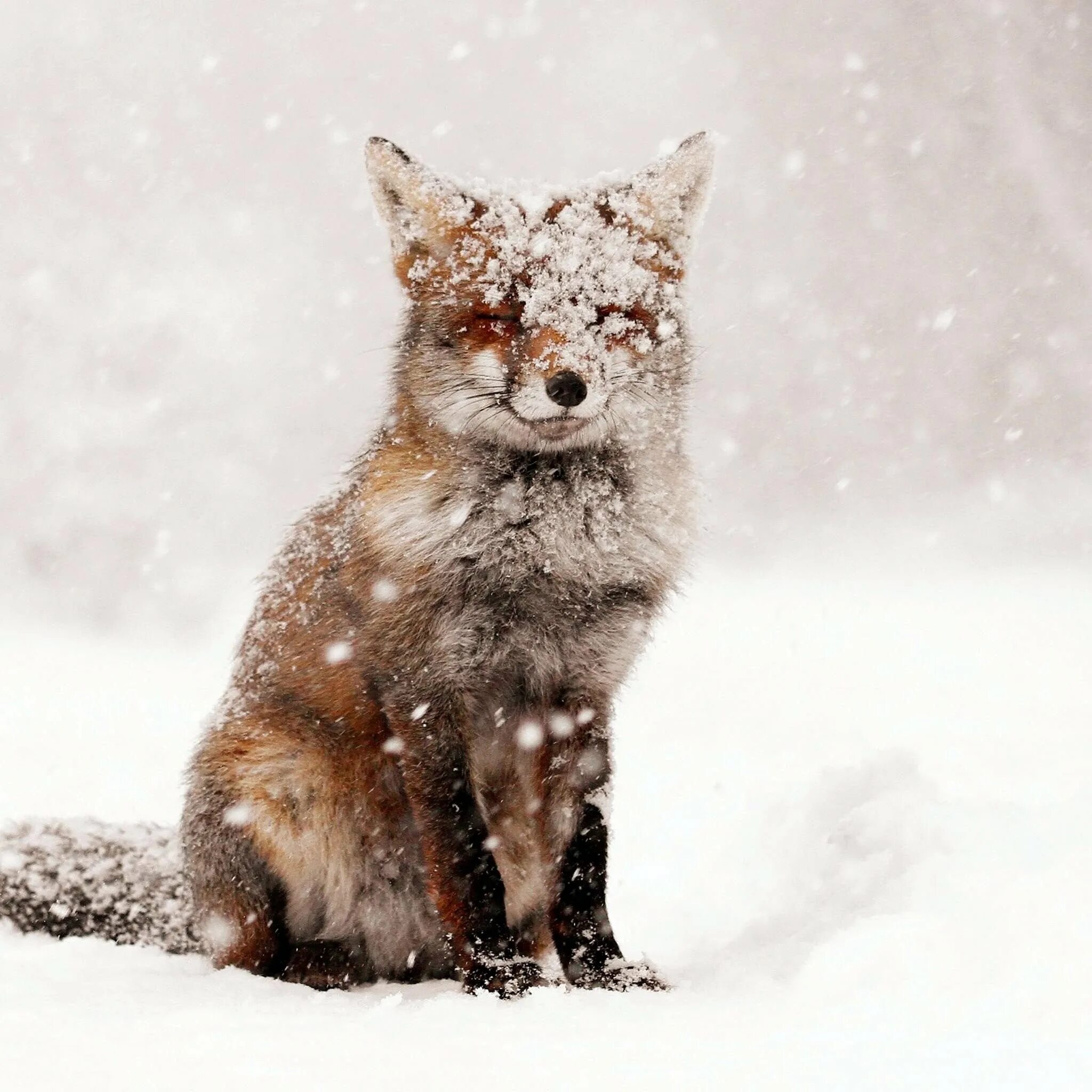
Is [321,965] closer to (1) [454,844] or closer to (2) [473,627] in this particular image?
(1) [454,844]

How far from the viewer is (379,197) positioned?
152 inches

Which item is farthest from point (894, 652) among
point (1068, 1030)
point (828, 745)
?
point (1068, 1030)

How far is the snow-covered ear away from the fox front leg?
1.81 metres

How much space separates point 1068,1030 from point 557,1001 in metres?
1.25

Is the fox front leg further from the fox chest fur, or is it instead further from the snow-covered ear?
the snow-covered ear

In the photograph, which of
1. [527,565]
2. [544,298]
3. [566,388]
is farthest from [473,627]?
[544,298]

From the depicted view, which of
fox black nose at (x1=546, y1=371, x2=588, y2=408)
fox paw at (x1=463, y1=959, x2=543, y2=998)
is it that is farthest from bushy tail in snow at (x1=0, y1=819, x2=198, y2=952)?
fox black nose at (x1=546, y1=371, x2=588, y2=408)

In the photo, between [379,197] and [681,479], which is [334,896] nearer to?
[681,479]

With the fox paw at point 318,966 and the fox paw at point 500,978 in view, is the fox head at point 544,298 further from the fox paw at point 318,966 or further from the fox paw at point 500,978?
the fox paw at point 318,966

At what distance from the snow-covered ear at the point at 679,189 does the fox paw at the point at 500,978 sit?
2409 mm

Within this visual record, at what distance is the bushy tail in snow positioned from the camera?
414 cm

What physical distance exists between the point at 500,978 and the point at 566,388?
1739 mm

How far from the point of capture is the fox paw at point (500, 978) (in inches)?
132

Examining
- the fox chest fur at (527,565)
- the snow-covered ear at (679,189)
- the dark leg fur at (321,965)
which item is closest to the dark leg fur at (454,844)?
the fox chest fur at (527,565)
